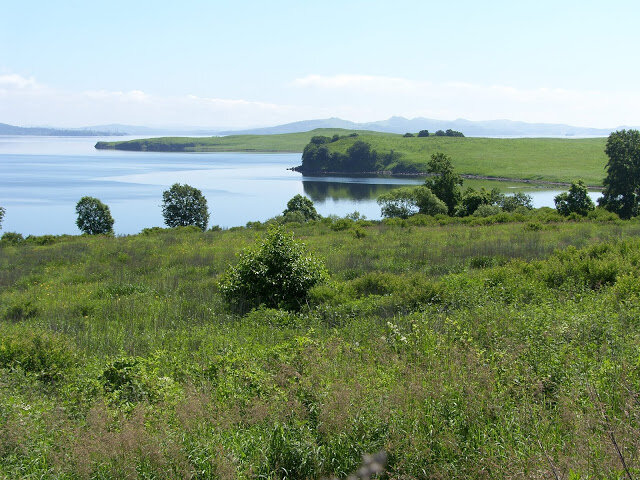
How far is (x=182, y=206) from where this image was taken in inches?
2736

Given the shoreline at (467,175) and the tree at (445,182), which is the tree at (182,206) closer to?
the tree at (445,182)

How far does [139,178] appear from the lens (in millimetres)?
136000

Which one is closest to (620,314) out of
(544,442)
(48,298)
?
(544,442)

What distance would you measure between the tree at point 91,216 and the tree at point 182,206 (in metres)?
9.36

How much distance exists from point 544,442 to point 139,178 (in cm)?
14221

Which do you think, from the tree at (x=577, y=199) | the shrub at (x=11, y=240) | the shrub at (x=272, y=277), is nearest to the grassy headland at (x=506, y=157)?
the tree at (x=577, y=199)

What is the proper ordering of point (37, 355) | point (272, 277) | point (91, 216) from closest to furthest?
point (37, 355), point (272, 277), point (91, 216)

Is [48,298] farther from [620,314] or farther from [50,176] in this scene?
[50,176]

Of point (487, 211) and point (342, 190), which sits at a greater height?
point (487, 211)

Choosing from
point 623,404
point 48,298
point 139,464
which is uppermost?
point 623,404

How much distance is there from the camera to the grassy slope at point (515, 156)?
13430 centimetres

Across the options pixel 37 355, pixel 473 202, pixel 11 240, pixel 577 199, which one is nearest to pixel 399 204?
pixel 473 202

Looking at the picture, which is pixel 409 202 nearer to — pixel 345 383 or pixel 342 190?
pixel 345 383

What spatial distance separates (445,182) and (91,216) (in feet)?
151
